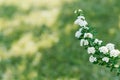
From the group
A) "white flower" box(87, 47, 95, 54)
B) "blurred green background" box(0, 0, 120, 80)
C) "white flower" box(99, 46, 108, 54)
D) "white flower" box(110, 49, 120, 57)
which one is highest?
"blurred green background" box(0, 0, 120, 80)

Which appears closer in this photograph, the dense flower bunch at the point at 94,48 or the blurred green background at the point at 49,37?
the dense flower bunch at the point at 94,48

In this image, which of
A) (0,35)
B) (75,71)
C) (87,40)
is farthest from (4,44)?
(87,40)

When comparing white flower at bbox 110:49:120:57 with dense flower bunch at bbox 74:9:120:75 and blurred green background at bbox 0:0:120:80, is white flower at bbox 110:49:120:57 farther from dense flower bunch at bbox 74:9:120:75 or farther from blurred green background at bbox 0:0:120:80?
blurred green background at bbox 0:0:120:80

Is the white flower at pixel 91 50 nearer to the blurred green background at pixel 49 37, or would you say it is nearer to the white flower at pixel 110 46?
the white flower at pixel 110 46

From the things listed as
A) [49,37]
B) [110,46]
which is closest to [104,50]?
[110,46]

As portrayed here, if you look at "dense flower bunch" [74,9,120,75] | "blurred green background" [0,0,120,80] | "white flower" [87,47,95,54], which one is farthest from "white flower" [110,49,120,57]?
"blurred green background" [0,0,120,80]

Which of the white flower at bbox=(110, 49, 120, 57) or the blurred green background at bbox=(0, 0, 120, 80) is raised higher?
the blurred green background at bbox=(0, 0, 120, 80)

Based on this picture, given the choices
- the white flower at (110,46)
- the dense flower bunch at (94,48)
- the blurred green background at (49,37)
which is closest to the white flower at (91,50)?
the dense flower bunch at (94,48)

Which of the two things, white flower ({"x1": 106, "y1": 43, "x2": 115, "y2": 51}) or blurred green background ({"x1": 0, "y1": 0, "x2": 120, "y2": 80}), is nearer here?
white flower ({"x1": 106, "y1": 43, "x2": 115, "y2": 51})
